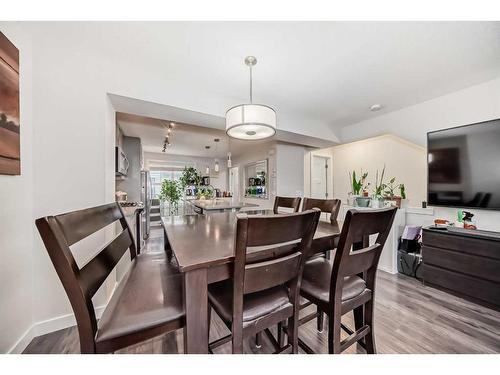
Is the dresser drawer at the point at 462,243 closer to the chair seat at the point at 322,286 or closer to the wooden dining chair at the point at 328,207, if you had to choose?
the wooden dining chair at the point at 328,207

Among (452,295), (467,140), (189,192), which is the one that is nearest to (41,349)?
(452,295)

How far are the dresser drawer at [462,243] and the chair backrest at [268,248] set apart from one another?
7.21ft

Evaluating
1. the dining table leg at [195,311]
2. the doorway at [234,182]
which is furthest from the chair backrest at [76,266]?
the doorway at [234,182]

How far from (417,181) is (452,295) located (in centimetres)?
231

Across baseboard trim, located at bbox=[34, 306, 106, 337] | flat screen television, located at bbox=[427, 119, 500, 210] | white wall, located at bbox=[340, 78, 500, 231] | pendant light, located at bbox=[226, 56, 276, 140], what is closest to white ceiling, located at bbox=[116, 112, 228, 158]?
pendant light, located at bbox=[226, 56, 276, 140]

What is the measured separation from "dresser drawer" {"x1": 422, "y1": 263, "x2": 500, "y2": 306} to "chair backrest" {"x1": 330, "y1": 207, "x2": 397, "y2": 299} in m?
1.76

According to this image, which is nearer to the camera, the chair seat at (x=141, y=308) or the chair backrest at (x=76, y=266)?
the chair backrest at (x=76, y=266)

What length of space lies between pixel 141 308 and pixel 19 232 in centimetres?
126

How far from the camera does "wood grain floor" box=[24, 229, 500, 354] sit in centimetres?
141

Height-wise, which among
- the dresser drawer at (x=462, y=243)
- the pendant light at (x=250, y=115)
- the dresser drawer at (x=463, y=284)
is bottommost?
the dresser drawer at (x=463, y=284)

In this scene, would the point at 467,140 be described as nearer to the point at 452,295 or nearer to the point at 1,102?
the point at 452,295

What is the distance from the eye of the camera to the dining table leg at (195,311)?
2.59 ft

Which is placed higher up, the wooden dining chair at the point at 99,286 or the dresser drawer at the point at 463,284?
the wooden dining chair at the point at 99,286

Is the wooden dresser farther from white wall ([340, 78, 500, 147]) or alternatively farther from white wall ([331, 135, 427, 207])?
Answer: white wall ([331, 135, 427, 207])
